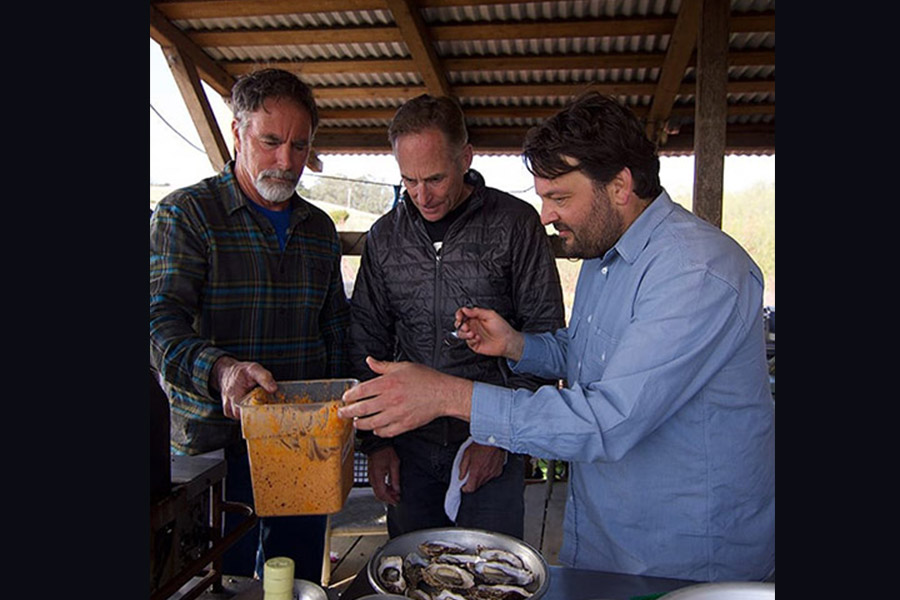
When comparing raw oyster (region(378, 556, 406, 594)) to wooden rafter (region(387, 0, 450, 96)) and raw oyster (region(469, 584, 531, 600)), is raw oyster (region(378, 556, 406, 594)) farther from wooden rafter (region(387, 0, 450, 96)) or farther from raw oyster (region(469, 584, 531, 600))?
wooden rafter (region(387, 0, 450, 96))

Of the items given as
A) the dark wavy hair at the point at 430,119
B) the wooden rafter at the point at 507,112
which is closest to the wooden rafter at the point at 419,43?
the wooden rafter at the point at 507,112

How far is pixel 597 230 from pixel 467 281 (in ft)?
2.23

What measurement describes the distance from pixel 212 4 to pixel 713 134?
3369mm

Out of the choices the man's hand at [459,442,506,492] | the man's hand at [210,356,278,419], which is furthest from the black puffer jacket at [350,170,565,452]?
the man's hand at [210,356,278,419]

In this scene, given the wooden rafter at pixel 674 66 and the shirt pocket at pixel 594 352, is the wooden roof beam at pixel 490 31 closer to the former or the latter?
the wooden rafter at pixel 674 66

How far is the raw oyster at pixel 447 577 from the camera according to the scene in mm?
1345

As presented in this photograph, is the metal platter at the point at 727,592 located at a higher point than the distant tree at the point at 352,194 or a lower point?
lower

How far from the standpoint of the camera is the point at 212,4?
4.55m

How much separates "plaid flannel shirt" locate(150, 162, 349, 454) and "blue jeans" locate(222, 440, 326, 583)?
5.2 inches

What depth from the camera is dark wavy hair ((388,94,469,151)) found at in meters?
2.23

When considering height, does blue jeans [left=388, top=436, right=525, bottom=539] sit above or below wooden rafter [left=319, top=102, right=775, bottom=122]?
below

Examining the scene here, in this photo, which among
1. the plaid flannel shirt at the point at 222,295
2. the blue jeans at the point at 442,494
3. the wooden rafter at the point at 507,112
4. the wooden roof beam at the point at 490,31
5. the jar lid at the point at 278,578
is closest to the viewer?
the jar lid at the point at 278,578

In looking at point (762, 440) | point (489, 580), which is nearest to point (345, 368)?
point (489, 580)

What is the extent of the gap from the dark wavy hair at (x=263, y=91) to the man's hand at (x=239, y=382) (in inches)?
35.1
